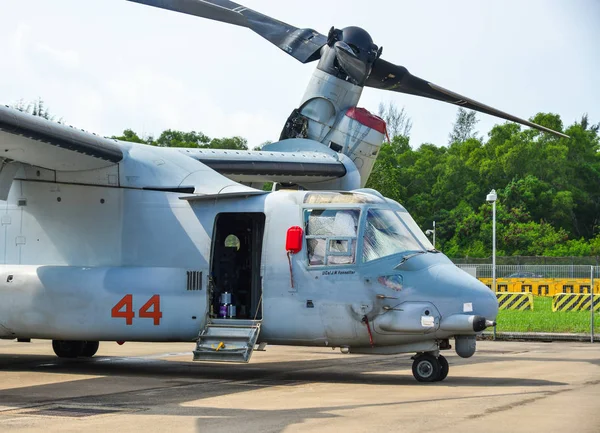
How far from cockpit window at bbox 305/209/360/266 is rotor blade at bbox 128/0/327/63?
7.66 metres

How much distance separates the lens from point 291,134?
802 inches

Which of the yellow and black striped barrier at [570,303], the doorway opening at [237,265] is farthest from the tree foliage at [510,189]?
the doorway opening at [237,265]

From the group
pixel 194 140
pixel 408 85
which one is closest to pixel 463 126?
pixel 194 140

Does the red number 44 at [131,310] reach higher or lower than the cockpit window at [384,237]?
lower

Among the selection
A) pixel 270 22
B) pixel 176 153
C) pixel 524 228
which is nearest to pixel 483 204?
pixel 524 228

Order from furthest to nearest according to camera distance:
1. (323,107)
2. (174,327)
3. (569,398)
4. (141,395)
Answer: (323,107) → (174,327) → (141,395) → (569,398)

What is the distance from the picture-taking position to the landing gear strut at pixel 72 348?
1773cm

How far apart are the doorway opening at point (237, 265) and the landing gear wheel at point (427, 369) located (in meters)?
2.73

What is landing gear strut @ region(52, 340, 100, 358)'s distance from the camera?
17.7 meters

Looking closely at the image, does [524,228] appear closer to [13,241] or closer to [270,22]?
[270,22]

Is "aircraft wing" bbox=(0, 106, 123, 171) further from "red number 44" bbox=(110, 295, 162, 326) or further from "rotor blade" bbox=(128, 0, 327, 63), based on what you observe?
"rotor blade" bbox=(128, 0, 327, 63)

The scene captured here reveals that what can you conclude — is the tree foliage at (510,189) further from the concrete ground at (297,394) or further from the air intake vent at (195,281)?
the air intake vent at (195,281)

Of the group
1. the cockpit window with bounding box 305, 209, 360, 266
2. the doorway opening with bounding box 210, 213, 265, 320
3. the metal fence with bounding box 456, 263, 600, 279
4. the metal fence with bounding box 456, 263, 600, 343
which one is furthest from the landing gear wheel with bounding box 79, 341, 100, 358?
the metal fence with bounding box 456, 263, 600, 279

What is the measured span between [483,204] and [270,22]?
57004mm
